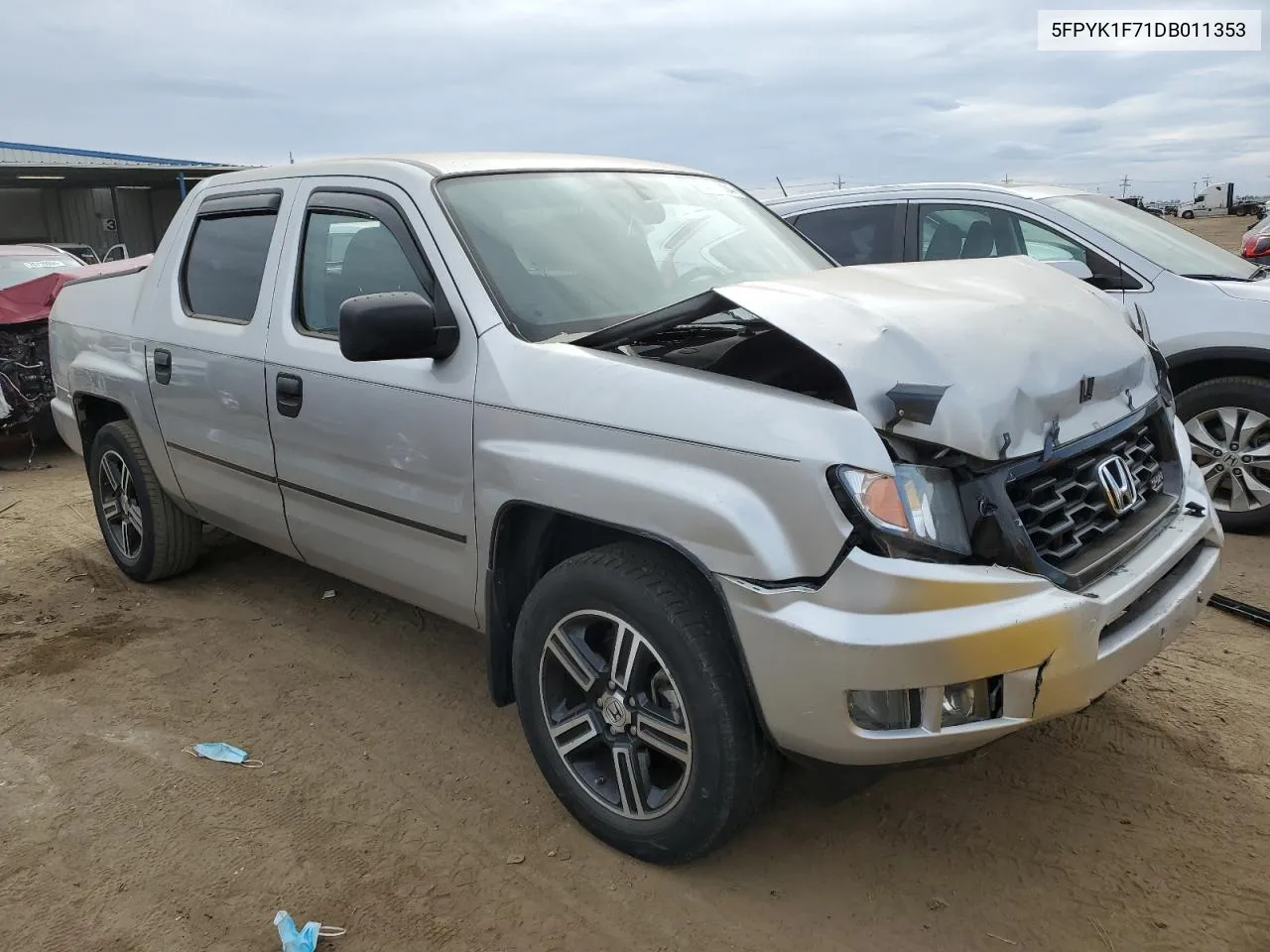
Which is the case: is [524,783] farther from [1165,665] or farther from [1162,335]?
[1162,335]

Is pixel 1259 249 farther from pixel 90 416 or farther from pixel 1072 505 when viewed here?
pixel 90 416

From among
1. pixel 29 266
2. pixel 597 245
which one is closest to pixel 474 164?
pixel 597 245

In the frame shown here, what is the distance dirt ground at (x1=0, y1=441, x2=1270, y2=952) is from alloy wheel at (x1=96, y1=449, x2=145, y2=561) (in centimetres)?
99

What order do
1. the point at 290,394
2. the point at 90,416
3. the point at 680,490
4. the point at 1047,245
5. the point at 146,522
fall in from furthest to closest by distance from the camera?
the point at 1047,245 → the point at 90,416 → the point at 146,522 → the point at 290,394 → the point at 680,490

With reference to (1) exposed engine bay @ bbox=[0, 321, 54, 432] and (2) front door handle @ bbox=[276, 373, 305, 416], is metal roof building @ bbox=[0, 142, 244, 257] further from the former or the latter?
(2) front door handle @ bbox=[276, 373, 305, 416]

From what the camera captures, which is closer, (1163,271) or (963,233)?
(1163,271)

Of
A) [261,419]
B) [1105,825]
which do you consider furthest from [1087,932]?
[261,419]

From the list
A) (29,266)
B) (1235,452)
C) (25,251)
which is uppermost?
(25,251)

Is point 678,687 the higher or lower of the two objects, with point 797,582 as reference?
lower

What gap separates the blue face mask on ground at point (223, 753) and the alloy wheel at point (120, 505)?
5.88ft

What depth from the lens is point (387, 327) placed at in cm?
272

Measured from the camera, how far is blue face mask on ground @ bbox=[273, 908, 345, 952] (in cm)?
247

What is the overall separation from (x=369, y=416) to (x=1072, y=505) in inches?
82.1

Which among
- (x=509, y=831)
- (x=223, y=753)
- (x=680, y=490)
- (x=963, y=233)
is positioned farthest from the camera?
(x=963, y=233)
